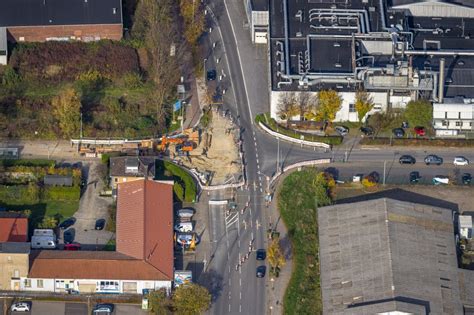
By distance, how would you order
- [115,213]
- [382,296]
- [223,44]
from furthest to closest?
[223,44] → [115,213] → [382,296]

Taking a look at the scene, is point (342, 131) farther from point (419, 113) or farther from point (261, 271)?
point (261, 271)

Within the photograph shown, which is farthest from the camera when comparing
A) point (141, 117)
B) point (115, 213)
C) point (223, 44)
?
point (223, 44)

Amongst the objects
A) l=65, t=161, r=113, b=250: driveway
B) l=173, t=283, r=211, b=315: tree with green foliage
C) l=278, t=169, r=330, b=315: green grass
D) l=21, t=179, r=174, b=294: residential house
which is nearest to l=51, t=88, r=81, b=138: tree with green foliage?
l=65, t=161, r=113, b=250: driveway

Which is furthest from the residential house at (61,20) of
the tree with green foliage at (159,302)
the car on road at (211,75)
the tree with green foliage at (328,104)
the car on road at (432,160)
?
the tree with green foliage at (159,302)

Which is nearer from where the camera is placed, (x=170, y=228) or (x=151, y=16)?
(x=170, y=228)

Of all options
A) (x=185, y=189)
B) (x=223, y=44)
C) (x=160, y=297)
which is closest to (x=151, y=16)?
(x=223, y=44)

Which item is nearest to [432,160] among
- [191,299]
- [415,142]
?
[415,142]

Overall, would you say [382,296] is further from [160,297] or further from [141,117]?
[141,117]
